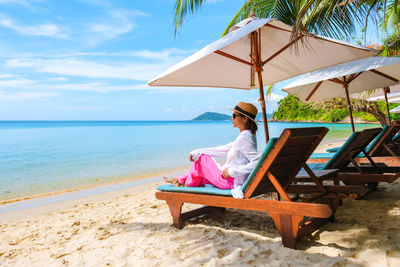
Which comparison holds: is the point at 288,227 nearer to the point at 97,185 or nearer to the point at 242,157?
the point at 242,157

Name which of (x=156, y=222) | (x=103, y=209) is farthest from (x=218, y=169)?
(x=103, y=209)

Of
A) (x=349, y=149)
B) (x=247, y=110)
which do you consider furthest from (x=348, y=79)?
(x=247, y=110)

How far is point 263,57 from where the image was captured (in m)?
5.06

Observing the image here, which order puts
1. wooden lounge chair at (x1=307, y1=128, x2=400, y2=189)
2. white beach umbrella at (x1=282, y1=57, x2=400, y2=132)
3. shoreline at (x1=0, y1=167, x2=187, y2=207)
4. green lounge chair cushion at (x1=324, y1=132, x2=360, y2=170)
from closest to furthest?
wooden lounge chair at (x1=307, y1=128, x2=400, y2=189) → green lounge chair cushion at (x1=324, y1=132, x2=360, y2=170) → white beach umbrella at (x1=282, y1=57, x2=400, y2=132) → shoreline at (x1=0, y1=167, x2=187, y2=207)

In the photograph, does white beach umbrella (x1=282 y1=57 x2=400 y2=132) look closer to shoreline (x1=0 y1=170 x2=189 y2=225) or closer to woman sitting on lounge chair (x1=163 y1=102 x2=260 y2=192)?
woman sitting on lounge chair (x1=163 y1=102 x2=260 y2=192)

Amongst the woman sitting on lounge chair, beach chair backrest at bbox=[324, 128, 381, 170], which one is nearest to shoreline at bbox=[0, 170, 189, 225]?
the woman sitting on lounge chair

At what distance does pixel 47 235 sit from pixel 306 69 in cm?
477

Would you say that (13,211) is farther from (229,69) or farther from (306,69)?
(306,69)

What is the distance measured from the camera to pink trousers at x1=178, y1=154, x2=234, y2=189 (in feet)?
10.2

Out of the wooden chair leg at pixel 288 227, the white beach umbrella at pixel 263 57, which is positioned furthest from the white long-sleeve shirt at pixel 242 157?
the white beach umbrella at pixel 263 57

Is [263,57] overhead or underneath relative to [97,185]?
overhead

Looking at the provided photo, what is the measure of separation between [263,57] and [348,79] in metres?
3.12

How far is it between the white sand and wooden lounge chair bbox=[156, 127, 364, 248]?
0.63 feet

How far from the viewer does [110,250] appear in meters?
2.88
